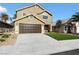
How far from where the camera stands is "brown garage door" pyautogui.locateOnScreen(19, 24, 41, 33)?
28.9 m

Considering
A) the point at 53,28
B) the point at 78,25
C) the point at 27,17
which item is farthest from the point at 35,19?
the point at 78,25

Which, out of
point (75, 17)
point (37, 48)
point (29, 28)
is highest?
point (75, 17)

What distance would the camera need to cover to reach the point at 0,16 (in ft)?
115

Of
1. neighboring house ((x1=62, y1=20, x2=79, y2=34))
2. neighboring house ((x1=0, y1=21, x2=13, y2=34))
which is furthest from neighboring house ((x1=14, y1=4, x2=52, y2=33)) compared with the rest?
neighboring house ((x1=62, y1=20, x2=79, y2=34))

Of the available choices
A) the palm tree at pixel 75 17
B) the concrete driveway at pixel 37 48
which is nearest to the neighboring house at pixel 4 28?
the palm tree at pixel 75 17

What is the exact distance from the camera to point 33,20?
30.0m

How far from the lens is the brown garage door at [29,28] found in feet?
94.7

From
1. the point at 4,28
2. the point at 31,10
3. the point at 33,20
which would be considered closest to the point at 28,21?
the point at 33,20

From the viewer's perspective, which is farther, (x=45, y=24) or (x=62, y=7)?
(x=45, y=24)

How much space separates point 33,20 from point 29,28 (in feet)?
5.40

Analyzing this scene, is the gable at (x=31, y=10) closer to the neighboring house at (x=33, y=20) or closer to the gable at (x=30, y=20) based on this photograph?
the neighboring house at (x=33, y=20)

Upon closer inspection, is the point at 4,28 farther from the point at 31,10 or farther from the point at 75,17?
the point at 75,17

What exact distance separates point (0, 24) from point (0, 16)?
8.76ft

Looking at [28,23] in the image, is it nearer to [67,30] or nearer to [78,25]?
[67,30]
